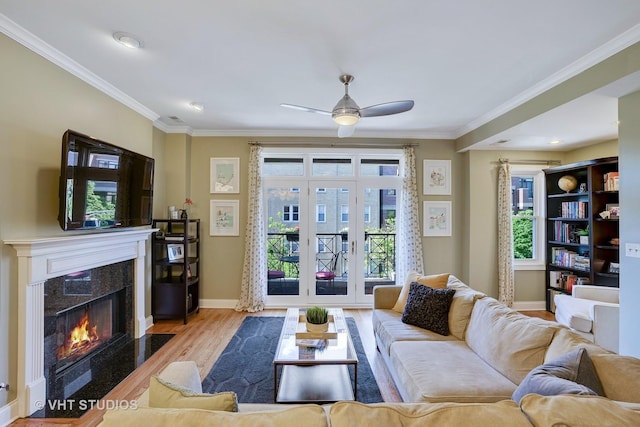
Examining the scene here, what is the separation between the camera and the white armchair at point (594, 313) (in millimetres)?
3104

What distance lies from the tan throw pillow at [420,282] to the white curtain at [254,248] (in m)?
2.25

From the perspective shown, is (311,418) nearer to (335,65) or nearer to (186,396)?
(186,396)

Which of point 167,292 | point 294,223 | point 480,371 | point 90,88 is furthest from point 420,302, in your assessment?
point 90,88

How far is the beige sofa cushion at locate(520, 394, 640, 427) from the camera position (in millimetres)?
908

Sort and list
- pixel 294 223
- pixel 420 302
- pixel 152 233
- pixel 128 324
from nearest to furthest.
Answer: pixel 420 302
pixel 128 324
pixel 152 233
pixel 294 223

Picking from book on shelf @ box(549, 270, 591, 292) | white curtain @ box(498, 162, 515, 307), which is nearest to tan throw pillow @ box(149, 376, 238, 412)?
white curtain @ box(498, 162, 515, 307)

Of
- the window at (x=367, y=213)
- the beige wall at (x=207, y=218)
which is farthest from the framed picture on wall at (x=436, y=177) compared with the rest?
the beige wall at (x=207, y=218)

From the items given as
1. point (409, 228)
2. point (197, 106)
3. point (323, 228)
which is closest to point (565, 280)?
point (409, 228)

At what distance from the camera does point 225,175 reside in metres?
5.01

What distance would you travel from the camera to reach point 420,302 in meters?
2.99

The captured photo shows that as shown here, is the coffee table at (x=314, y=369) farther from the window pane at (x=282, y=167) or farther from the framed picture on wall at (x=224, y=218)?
the window pane at (x=282, y=167)

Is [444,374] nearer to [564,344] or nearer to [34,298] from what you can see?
[564,344]

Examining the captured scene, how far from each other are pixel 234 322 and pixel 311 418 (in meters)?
3.72

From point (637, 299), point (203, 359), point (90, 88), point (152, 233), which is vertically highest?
point (90, 88)
